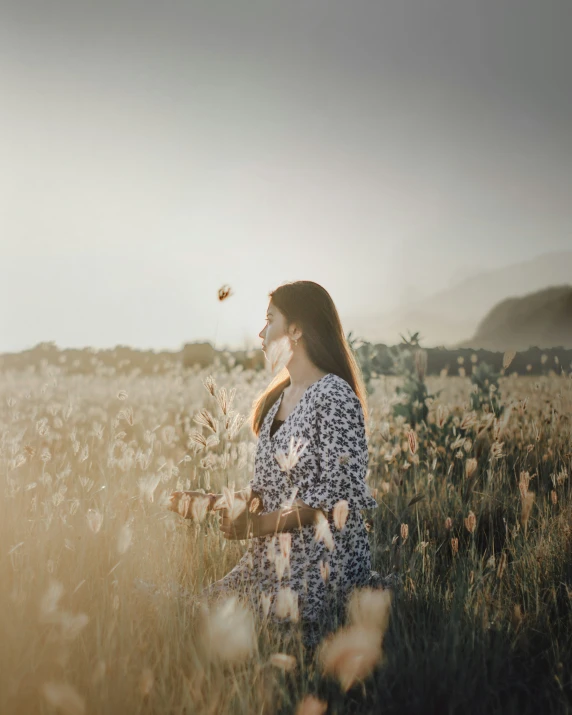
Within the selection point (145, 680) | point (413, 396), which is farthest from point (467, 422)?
point (413, 396)

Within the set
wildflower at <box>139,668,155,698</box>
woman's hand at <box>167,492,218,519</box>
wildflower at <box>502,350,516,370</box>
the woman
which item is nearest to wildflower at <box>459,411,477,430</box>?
wildflower at <box>502,350,516,370</box>

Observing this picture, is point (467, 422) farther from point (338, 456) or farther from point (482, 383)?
point (482, 383)

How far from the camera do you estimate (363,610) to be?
2375mm

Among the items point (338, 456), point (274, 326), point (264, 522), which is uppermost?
point (274, 326)

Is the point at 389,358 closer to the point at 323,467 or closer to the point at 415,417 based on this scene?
A: the point at 415,417

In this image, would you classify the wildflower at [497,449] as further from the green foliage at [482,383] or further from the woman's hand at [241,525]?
the green foliage at [482,383]

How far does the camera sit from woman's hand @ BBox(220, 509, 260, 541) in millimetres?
2441

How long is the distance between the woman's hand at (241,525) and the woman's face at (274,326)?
2.42ft

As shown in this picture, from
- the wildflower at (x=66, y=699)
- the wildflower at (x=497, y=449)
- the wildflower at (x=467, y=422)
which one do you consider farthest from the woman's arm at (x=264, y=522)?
the wildflower at (x=497, y=449)

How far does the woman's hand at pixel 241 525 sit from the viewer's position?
8.01ft

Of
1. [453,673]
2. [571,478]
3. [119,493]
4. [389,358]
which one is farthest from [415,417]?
[453,673]

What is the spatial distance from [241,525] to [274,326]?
879 millimetres

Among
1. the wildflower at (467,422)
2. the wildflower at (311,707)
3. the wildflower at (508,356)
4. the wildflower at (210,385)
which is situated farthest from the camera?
the wildflower at (508,356)

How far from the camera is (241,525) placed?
248cm
